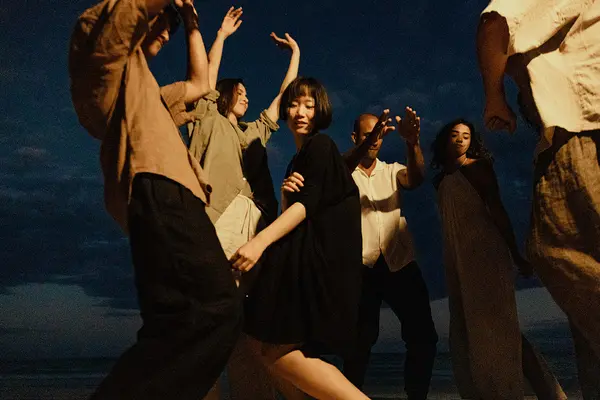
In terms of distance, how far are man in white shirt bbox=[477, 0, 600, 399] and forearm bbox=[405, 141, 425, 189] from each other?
34.7 inches

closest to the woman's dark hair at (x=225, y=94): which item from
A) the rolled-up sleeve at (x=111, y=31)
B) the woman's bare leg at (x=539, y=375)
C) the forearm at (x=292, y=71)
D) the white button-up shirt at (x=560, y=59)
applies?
the forearm at (x=292, y=71)

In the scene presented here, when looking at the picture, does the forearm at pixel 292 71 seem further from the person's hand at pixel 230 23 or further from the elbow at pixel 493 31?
the elbow at pixel 493 31

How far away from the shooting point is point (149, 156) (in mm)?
1430

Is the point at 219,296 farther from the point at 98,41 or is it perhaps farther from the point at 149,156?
the point at 98,41

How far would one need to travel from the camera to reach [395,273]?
2.71m

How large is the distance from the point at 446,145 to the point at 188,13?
1.53 meters

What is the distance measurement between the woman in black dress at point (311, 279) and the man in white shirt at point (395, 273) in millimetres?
841

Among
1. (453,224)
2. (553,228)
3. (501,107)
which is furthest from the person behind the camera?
(453,224)

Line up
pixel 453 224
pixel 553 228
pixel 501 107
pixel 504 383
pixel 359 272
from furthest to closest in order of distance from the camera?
pixel 453 224, pixel 504 383, pixel 501 107, pixel 359 272, pixel 553 228

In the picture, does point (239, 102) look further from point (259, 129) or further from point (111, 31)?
point (111, 31)

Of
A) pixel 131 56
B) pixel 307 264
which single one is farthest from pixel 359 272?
pixel 131 56

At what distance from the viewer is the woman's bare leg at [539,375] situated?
2484 millimetres

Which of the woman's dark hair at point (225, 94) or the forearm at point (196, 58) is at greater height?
the forearm at point (196, 58)

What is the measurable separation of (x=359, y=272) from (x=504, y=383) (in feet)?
3.24
